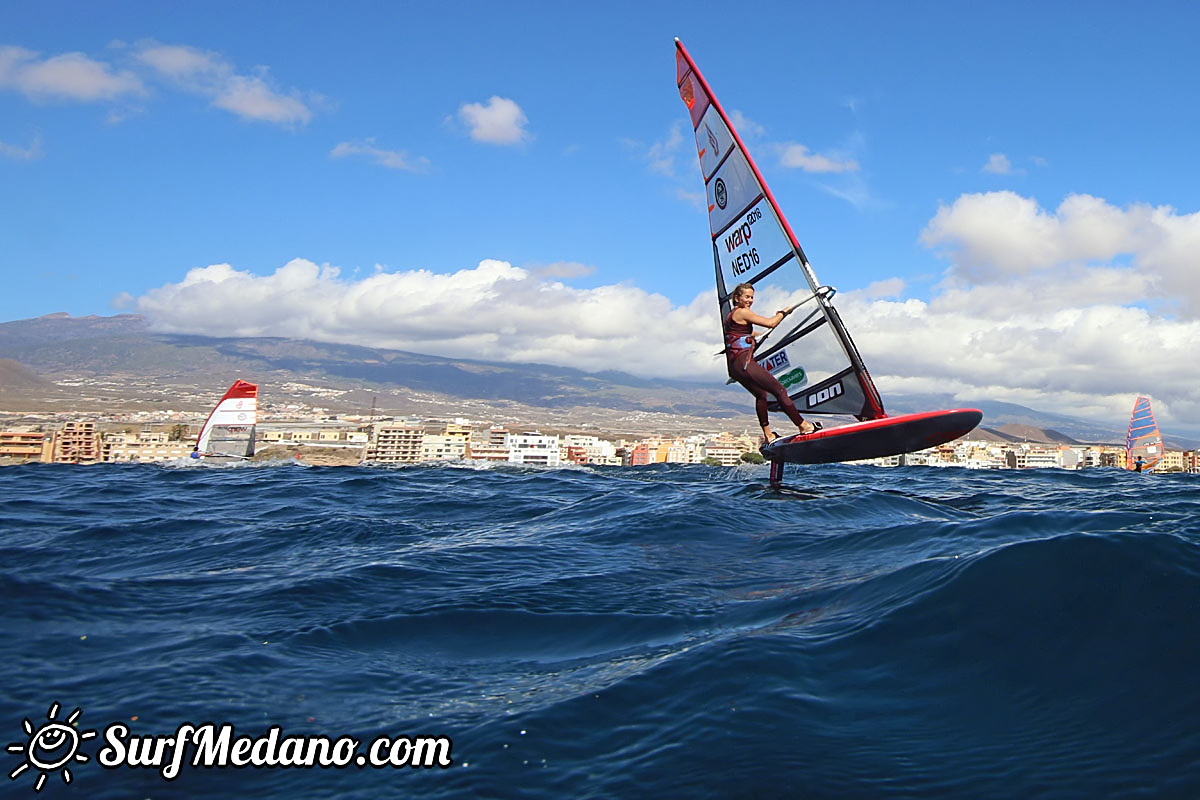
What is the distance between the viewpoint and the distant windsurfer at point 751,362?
39.3 ft

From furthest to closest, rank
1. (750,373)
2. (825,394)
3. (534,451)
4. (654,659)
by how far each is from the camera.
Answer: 1. (534,451)
2. (825,394)
3. (750,373)
4. (654,659)

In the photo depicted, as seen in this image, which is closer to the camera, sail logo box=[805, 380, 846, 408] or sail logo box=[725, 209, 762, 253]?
sail logo box=[805, 380, 846, 408]

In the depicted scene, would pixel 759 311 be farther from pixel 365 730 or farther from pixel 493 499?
pixel 365 730

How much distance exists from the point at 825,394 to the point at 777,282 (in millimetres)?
2120

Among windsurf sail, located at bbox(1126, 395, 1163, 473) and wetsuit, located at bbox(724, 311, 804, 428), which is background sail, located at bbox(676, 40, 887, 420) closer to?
wetsuit, located at bbox(724, 311, 804, 428)

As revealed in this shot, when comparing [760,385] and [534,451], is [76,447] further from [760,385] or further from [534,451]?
[760,385]

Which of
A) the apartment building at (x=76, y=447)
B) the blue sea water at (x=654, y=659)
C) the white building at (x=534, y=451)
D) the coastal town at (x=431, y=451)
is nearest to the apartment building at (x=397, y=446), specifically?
the coastal town at (x=431, y=451)

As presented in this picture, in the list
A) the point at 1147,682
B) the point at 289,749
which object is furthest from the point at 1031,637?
the point at 289,749

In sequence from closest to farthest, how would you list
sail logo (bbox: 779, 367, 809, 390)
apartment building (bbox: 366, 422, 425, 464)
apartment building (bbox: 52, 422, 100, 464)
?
sail logo (bbox: 779, 367, 809, 390), apartment building (bbox: 52, 422, 100, 464), apartment building (bbox: 366, 422, 425, 464)

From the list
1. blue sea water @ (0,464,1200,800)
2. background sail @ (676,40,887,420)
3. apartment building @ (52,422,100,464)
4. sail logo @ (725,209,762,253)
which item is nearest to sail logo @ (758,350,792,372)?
background sail @ (676,40,887,420)

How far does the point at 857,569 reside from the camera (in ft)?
19.4

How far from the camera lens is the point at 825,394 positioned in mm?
12789

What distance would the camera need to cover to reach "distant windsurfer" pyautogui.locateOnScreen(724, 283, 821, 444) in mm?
11984

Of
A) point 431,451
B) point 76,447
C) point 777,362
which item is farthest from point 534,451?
point 777,362
